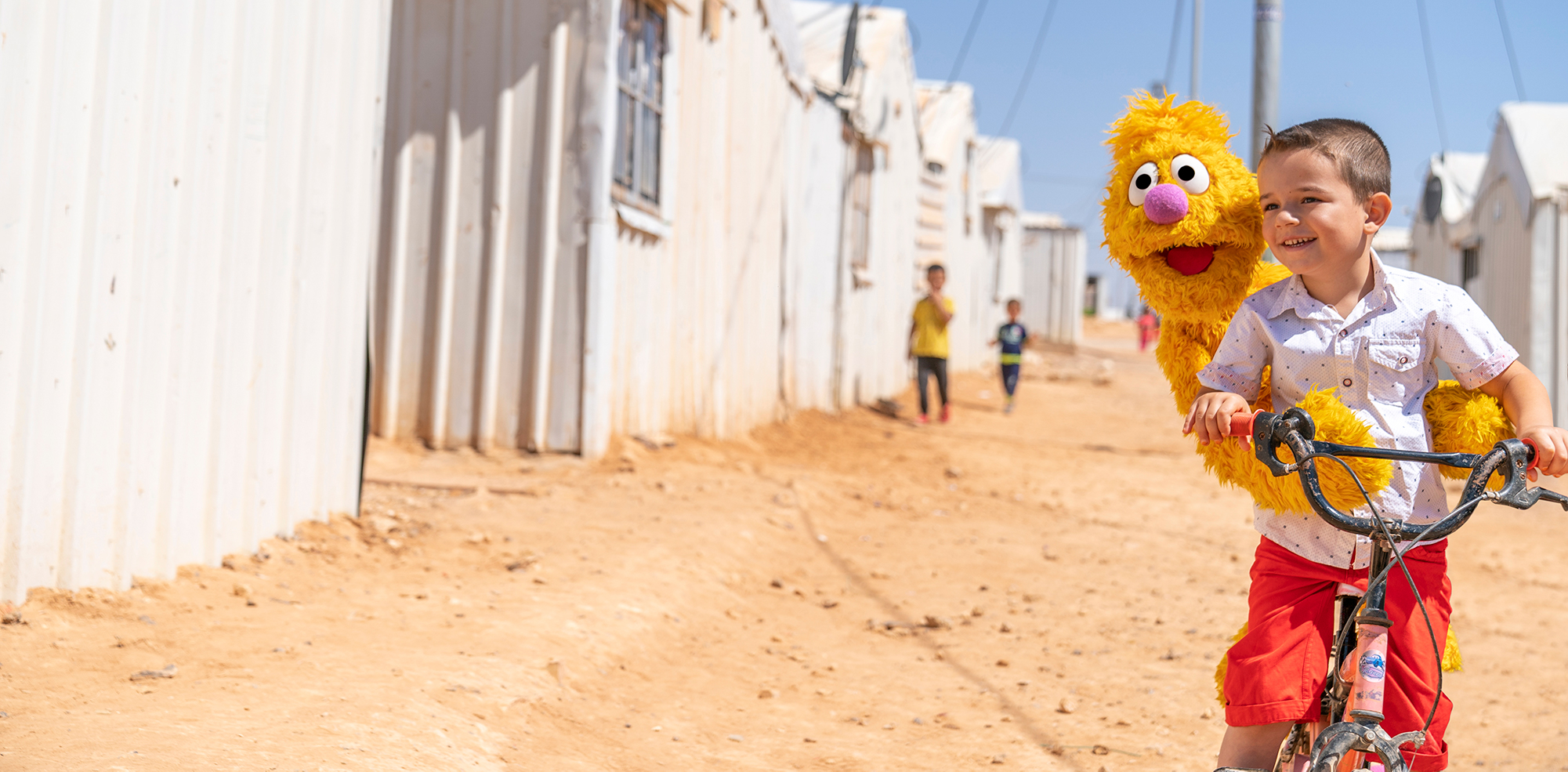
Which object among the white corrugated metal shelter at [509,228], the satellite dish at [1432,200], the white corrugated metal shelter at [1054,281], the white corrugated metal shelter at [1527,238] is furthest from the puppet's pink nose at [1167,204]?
the white corrugated metal shelter at [1054,281]

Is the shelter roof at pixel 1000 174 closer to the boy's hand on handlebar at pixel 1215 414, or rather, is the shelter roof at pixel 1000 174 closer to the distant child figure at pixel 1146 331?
the distant child figure at pixel 1146 331

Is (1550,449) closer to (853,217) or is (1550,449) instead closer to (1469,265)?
(853,217)

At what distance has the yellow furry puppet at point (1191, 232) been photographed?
2521 mm

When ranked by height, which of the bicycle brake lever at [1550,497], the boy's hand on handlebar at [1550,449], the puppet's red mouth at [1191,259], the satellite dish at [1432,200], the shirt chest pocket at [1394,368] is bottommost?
the bicycle brake lever at [1550,497]

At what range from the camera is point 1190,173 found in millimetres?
2541

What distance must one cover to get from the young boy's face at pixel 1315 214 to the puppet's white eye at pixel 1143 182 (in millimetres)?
310

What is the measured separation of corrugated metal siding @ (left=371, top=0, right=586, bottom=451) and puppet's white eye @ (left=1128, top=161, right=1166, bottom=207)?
470cm

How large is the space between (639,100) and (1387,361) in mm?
6004

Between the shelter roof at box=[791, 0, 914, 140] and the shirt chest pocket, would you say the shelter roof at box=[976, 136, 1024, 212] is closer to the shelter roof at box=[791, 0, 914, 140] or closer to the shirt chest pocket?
the shelter roof at box=[791, 0, 914, 140]

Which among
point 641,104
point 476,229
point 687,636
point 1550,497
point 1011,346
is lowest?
point 687,636

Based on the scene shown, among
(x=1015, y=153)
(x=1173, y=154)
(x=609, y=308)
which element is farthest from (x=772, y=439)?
(x=1015, y=153)

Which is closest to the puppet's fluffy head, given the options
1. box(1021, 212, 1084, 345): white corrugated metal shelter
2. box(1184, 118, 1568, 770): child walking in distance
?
box(1184, 118, 1568, 770): child walking in distance

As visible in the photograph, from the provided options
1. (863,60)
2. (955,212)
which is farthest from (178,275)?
(955,212)

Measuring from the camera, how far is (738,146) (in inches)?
366
